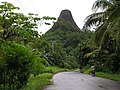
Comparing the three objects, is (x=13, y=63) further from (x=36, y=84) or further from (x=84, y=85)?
(x=84, y=85)

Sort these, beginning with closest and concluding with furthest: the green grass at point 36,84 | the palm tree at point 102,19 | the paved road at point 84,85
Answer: the green grass at point 36,84 < the paved road at point 84,85 < the palm tree at point 102,19

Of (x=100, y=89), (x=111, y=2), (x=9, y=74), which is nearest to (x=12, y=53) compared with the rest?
(x=9, y=74)

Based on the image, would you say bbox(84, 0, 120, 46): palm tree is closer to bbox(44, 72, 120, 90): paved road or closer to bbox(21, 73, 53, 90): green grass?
bbox(44, 72, 120, 90): paved road

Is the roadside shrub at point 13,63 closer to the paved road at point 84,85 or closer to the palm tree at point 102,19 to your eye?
the paved road at point 84,85

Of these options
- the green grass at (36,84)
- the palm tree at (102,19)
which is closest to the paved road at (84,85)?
the green grass at (36,84)

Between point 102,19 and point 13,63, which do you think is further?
point 102,19

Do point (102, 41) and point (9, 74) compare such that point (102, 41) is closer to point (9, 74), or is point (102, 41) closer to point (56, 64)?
point (9, 74)

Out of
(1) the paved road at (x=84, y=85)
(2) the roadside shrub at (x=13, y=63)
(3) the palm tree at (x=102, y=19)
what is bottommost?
(1) the paved road at (x=84, y=85)

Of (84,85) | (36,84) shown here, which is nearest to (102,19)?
(84,85)

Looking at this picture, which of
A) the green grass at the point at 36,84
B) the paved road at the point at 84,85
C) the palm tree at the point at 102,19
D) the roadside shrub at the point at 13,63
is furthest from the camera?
the palm tree at the point at 102,19

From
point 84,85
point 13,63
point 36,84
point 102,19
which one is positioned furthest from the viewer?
point 102,19

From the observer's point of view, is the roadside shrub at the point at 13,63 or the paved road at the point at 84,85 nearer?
the roadside shrub at the point at 13,63

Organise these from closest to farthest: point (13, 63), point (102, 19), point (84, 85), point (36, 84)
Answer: point (13, 63), point (36, 84), point (84, 85), point (102, 19)

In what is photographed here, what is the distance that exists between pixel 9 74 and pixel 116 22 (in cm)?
916
